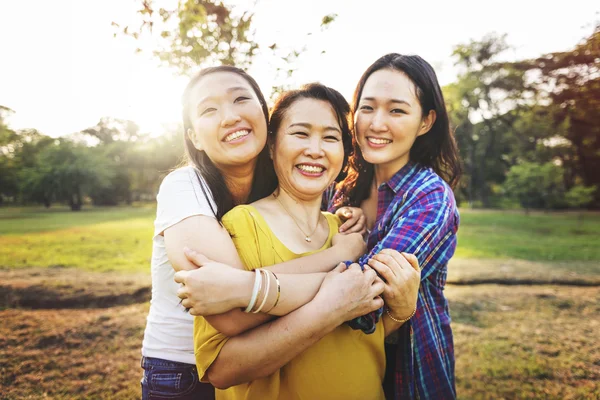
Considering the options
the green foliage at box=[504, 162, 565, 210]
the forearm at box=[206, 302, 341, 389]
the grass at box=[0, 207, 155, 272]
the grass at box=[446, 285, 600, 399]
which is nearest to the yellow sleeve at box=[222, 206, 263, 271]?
the forearm at box=[206, 302, 341, 389]

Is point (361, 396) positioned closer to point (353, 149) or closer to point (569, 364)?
point (353, 149)

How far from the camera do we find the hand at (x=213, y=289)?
157 centimetres

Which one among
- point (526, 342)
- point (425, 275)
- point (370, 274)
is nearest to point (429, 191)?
point (425, 275)

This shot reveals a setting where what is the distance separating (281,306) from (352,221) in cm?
96

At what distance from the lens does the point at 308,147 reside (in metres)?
2.13

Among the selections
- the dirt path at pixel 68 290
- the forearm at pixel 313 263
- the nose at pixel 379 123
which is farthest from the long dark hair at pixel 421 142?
the dirt path at pixel 68 290

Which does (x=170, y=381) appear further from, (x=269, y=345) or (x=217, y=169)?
(x=217, y=169)

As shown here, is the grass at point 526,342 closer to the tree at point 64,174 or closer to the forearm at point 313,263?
the forearm at point 313,263

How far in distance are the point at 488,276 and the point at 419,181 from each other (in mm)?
7666

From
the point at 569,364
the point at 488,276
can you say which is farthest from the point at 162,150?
the point at 569,364

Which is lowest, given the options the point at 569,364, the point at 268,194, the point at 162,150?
the point at 569,364

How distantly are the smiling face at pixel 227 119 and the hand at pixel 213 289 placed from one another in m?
0.80

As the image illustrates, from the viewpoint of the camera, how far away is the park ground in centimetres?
438

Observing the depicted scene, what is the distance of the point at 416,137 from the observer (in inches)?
109
